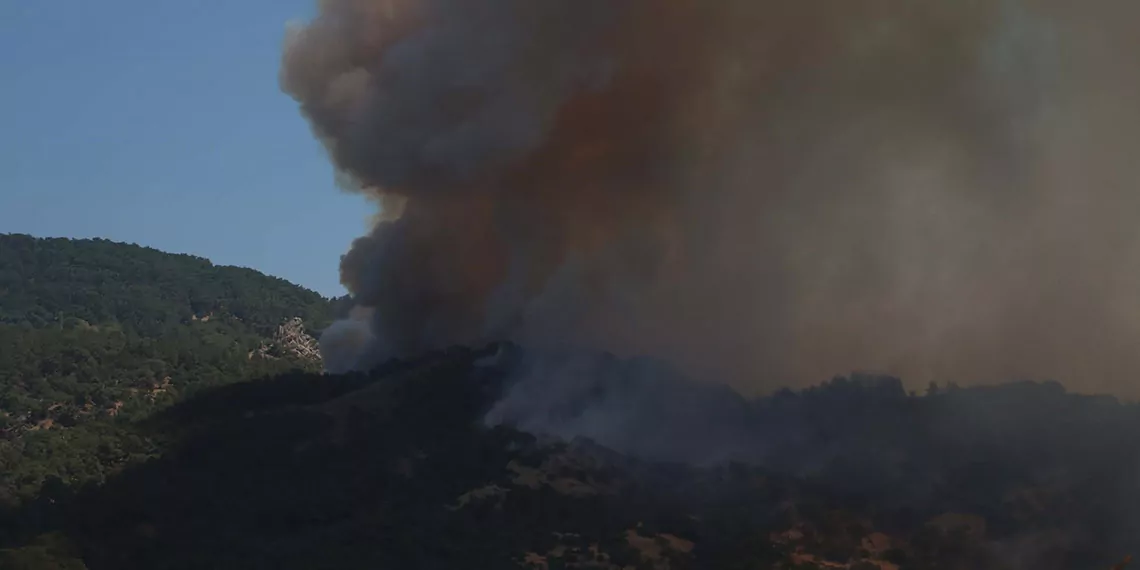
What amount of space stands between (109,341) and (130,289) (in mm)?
36519

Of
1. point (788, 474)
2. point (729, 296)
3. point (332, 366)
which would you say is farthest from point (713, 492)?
point (332, 366)

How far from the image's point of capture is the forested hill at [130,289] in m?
122

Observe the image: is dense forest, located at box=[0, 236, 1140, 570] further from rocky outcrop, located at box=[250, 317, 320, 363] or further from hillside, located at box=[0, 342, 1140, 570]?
rocky outcrop, located at box=[250, 317, 320, 363]

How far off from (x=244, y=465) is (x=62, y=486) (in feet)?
21.3

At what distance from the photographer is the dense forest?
149 feet

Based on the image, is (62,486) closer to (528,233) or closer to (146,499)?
(146,499)

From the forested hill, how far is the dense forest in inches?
2092

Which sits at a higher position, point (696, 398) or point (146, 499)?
point (696, 398)

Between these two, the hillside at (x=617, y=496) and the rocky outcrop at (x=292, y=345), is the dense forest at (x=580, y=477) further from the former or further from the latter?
the rocky outcrop at (x=292, y=345)

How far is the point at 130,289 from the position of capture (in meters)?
132

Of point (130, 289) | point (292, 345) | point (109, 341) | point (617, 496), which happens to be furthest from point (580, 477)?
point (130, 289)

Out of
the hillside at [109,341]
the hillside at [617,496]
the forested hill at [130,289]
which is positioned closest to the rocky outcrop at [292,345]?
the hillside at [109,341]

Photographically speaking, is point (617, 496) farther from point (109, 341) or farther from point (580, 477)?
point (109, 341)

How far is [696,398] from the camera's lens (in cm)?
5756
